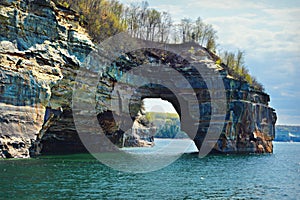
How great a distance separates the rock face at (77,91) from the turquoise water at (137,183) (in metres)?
7.59

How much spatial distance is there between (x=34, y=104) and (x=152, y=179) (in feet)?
61.6

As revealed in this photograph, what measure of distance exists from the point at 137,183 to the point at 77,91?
2361cm

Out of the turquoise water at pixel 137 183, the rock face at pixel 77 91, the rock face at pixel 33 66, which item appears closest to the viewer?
the turquoise water at pixel 137 183

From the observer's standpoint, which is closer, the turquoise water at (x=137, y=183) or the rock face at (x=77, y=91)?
the turquoise water at (x=137, y=183)

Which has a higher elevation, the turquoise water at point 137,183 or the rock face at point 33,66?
the rock face at point 33,66

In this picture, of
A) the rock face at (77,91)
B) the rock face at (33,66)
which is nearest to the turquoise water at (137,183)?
the rock face at (33,66)

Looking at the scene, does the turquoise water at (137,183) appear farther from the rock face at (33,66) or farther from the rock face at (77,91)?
the rock face at (77,91)

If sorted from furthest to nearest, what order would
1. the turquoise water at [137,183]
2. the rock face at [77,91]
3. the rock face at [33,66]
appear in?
1. the rock face at [77,91]
2. the rock face at [33,66]
3. the turquoise water at [137,183]

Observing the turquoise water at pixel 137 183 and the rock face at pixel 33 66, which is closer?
the turquoise water at pixel 137 183

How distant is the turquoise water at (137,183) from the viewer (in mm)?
25078

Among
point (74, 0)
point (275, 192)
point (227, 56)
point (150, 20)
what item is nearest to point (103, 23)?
point (74, 0)

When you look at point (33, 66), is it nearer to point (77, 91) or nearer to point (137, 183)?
point (77, 91)

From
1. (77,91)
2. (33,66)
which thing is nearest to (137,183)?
(33,66)

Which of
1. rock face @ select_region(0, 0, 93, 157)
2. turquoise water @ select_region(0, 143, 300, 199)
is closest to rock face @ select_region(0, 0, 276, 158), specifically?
rock face @ select_region(0, 0, 93, 157)
